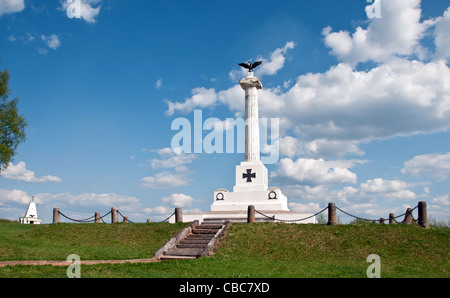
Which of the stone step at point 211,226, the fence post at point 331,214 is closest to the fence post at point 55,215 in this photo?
the stone step at point 211,226

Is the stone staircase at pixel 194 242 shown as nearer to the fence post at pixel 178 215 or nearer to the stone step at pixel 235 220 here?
the stone step at pixel 235 220

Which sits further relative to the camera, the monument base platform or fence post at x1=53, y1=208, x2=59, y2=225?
fence post at x1=53, y1=208, x2=59, y2=225

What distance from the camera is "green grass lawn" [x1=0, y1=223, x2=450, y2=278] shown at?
12.1 m

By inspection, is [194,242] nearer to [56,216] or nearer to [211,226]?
[211,226]

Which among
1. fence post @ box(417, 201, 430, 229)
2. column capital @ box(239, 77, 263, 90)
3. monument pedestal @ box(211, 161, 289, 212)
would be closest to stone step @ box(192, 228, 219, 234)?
monument pedestal @ box(211, 161, 289, 212)

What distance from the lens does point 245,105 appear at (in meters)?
27.9

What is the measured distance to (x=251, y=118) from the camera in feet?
90.1

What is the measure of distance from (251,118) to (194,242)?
39.8 ft

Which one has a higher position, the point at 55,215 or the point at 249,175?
the point at 249,175

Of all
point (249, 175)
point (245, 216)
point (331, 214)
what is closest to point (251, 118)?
point (249, 175)

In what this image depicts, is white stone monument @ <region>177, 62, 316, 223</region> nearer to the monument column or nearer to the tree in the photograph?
the monument column

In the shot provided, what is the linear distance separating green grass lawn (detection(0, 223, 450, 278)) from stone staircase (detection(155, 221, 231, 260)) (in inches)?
18.6
